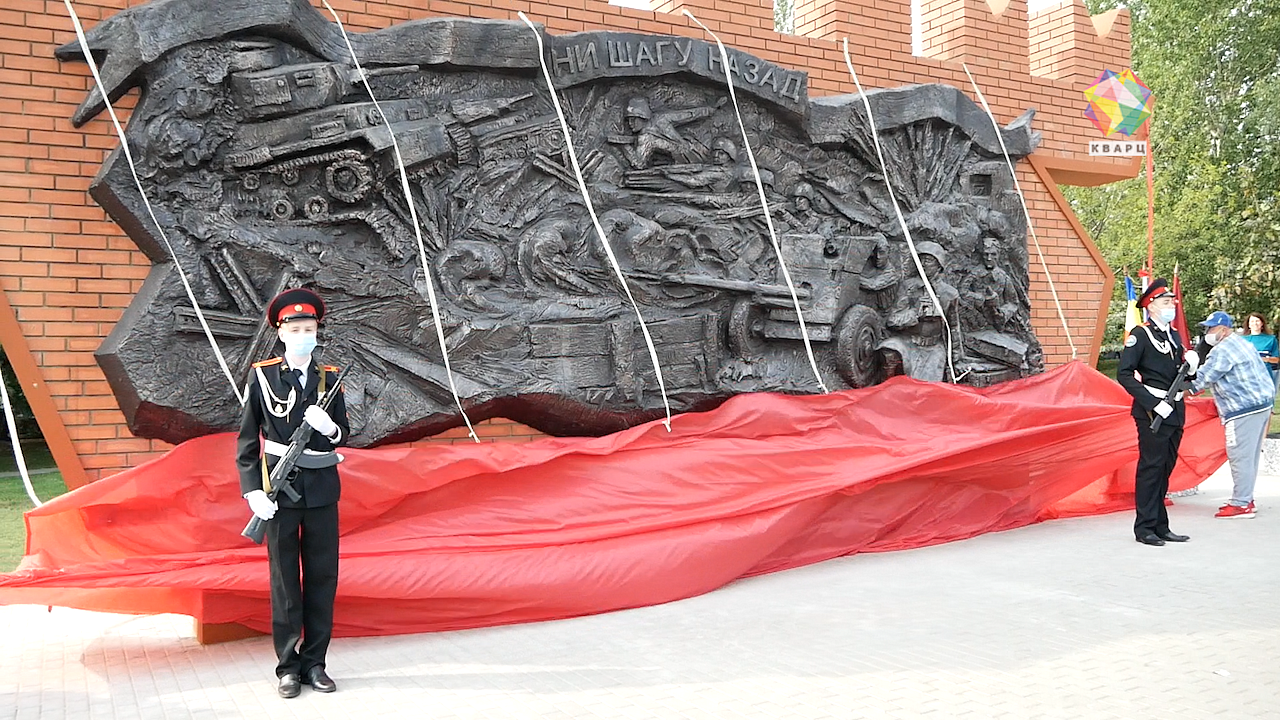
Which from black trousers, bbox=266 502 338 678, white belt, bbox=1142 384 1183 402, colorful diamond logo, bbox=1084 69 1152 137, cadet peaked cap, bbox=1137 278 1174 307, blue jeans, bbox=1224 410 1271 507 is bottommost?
blue jeans, bbox=1224 410 1271 507

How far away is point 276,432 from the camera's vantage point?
11.6 ft

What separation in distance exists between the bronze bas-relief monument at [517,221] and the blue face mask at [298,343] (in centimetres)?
81

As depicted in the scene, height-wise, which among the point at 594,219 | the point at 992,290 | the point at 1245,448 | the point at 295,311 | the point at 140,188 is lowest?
the point at 1245,448

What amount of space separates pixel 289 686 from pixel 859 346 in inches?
152

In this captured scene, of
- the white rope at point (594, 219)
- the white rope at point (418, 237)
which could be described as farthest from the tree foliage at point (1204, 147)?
the white rope at point (418, 237)

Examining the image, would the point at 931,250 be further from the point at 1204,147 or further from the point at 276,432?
the point at 1204,147

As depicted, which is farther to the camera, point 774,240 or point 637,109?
point 774,240

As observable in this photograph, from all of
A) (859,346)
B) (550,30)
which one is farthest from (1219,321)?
(550,30)

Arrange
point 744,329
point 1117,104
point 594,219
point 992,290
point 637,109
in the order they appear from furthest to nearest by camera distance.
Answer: point 1117,104
point 992,290
point 744,329
point 637,109
point 594,219

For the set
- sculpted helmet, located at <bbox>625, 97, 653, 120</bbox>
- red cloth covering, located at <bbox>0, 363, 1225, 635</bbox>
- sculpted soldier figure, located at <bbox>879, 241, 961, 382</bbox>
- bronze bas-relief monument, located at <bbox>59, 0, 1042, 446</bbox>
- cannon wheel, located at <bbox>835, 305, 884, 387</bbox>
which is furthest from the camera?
sculpted soldier figure, located at <bbox>879, 241, 961, 382</bbox>

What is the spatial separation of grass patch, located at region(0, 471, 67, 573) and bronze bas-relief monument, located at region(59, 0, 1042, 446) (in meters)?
2.09

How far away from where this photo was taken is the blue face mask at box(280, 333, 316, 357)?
3570 mm

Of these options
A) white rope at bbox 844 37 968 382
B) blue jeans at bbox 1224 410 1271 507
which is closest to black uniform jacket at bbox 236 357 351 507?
white rope at bbox 844 37 968 382

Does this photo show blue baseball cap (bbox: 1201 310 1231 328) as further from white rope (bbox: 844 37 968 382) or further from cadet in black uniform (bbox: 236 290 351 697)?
cadet in black uniform (bbox: 236 290 351 697)
